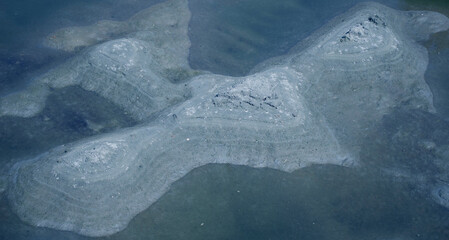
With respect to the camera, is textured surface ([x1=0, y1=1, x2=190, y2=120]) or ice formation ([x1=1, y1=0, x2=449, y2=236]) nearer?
ice formation ([x1=1, y1=0, x2=449, y2=236])

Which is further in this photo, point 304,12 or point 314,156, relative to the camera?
point 304,12

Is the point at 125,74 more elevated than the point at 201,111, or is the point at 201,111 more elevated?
the point at 201,111

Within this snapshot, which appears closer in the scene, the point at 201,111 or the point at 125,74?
the point at 201,111

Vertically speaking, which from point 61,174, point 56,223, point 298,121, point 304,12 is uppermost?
point 304,12

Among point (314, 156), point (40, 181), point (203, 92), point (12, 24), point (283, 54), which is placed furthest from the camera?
point (12, 24)

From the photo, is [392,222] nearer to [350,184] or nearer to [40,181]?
[350,184]

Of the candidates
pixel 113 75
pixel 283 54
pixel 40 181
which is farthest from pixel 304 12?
pixel 40 181

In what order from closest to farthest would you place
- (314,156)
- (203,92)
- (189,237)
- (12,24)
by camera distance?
(189,237) < (314,156) < (203,92) < (12,24)

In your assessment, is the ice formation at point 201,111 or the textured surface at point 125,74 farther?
the textured surface at point 125,74
